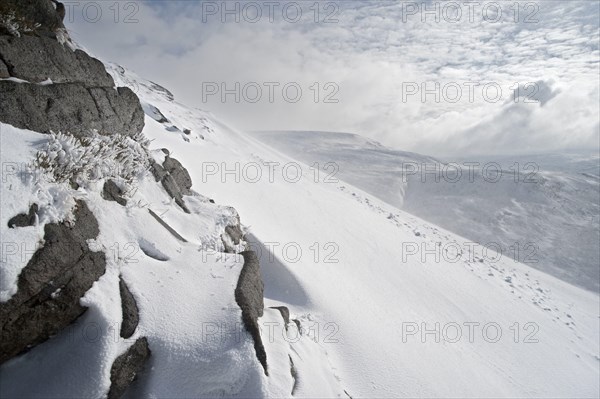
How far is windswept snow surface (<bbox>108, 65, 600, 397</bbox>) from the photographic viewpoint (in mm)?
5598

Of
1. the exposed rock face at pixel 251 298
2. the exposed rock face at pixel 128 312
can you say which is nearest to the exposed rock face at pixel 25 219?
the exposed rock face at pixel 128 312

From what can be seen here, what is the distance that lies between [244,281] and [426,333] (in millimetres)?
5024

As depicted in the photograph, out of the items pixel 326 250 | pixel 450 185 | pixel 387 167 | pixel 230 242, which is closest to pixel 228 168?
pixel 326 250

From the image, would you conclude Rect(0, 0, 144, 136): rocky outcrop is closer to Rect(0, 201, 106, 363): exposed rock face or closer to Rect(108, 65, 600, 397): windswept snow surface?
Rect(0, 201, 106, 363): exposed rock face

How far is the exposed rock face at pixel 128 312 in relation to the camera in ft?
11.7

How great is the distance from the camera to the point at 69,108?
17.8ft

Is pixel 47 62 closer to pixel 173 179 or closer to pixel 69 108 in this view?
pixel 69 108

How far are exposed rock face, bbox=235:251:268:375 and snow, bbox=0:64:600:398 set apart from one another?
0.11m

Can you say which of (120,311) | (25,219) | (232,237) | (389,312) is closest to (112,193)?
(25,219)

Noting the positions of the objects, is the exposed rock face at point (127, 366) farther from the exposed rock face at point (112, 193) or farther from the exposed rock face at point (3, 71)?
the exposed rock face at point (3, 71)

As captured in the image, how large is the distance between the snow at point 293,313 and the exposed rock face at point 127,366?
0.23 ft

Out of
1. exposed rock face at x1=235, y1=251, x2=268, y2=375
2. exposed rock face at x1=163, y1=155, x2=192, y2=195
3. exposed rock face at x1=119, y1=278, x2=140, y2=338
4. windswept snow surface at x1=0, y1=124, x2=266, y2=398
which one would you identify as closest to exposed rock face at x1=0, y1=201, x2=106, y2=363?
windswept snow surface at x1=0, y1=124, x2=266, y2=398

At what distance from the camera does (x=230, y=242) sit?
244 inches

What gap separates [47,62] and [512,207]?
38.6 metres
